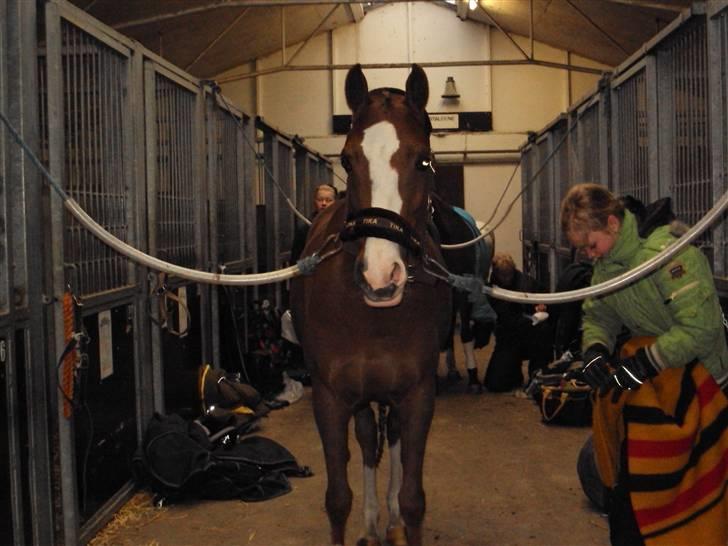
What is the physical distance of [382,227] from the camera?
2199 mm

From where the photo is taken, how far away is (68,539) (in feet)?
9.49

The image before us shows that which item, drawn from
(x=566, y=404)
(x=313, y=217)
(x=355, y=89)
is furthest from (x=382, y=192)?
(x=313, y=217)

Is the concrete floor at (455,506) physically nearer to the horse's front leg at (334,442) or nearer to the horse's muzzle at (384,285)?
the horse's front leg at (334,442)

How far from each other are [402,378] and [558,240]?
4.97 meters

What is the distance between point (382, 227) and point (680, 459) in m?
1.10

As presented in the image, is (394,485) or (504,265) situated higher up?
(504,265)

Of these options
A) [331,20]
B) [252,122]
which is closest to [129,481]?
[252,122]

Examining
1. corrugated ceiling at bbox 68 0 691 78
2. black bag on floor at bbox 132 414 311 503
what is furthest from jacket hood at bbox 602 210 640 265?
corrugated ceiling at bbox 68 0 691 78

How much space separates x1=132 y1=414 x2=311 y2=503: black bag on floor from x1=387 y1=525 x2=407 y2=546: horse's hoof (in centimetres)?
76

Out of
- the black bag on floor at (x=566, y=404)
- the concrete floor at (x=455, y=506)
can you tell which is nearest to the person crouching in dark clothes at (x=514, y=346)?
the black bag on floor at (x=566, y=404)

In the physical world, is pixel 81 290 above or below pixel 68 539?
above

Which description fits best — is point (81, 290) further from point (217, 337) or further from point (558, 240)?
point (558, 240)

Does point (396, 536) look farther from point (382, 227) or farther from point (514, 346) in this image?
point (514, 346)

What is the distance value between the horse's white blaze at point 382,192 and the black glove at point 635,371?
73cm
